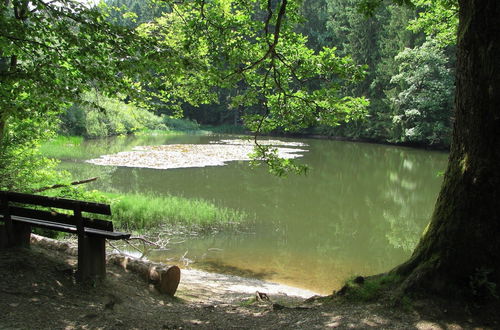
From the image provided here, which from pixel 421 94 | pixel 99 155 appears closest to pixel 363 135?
pixel 421 94

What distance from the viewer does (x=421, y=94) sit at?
3141 centimetres

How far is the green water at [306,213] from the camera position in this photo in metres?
9.21

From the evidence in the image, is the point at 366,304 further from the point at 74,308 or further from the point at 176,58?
the point at 176,58

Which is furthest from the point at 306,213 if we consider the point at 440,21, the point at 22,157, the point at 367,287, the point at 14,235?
the point at 14,235

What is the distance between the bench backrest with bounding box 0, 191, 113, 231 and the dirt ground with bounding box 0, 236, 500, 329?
1.66 feet

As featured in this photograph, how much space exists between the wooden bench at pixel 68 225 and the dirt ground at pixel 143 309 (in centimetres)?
19

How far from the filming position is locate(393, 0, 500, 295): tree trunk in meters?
3.86

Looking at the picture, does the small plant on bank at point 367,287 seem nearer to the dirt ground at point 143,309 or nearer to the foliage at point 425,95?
the dirt ground at point 143,309

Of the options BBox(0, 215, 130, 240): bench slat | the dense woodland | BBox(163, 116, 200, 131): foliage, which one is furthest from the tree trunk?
BBox(163, 116, 200, 131): foliage

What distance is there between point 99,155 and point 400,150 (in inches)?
962

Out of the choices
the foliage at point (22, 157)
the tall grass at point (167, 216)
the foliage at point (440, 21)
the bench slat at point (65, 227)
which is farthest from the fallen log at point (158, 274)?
the foliage at point (440, 21)

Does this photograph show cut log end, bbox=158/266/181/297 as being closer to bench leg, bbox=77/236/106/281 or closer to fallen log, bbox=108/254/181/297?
fallen log, bbox=108/254/181/297

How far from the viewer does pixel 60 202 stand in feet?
15.7

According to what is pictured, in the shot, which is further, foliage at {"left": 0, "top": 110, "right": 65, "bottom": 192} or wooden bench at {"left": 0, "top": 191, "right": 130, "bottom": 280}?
foliage at {"left": 0, "top": 110, "right": 65, "bottom": 192}
